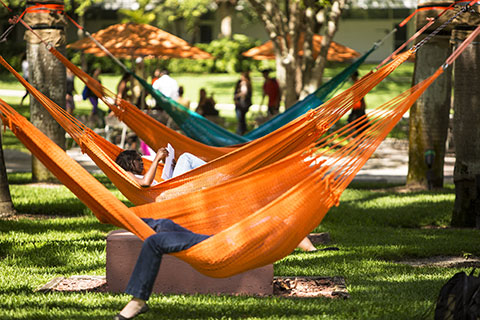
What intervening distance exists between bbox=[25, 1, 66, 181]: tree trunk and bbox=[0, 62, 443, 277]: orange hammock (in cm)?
465

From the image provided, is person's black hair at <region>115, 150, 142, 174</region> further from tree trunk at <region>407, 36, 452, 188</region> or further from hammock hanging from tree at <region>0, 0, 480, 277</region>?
tree trunk at <region>407, 36, 452, 188</region>

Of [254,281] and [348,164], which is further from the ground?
[348,164]

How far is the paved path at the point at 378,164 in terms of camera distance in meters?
11.9

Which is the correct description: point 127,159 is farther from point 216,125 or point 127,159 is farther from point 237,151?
point 216,125

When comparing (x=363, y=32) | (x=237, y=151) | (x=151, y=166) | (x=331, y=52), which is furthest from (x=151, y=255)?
(x=363, y=32)

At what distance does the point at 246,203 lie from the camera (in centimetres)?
471

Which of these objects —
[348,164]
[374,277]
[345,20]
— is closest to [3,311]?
[348,164]

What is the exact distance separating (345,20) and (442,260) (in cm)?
3267

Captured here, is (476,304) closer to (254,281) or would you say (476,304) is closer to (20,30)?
(254,281)

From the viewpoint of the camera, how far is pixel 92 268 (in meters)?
5.68

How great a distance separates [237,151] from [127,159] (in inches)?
35.4

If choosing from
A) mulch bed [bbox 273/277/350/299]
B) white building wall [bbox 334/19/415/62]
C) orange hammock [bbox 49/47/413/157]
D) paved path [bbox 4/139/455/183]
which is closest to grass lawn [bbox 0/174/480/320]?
mulch bed [bbox 273/277/350/299]

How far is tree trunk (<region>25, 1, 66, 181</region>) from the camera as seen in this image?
9.48 metres

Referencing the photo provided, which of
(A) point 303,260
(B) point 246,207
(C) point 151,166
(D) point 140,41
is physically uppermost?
(B) point 246,207
